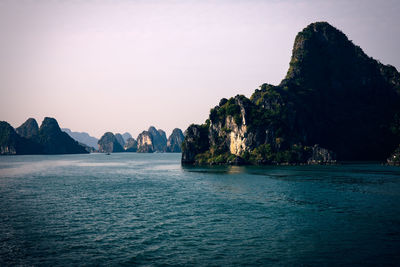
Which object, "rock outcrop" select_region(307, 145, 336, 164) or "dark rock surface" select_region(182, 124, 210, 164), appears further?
"dark rock surface" select_region(182, 124, 210, 164)

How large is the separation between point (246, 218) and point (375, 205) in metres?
23.1

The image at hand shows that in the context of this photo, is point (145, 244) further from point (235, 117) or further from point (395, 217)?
point (235, 117)

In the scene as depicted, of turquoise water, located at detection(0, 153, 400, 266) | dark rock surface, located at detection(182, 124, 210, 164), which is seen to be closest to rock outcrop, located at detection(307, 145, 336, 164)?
dark rock surface, located at detection(182, 124, 210, 164)

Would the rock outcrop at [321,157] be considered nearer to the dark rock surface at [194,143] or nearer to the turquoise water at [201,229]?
the dark rock surface at [194,143]

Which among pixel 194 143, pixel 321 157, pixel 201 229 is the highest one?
pixel 194 143

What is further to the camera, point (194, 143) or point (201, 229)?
point (194, 143)

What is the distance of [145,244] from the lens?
31016 mm

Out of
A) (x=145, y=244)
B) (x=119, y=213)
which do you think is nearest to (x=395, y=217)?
(x=145, y=244)

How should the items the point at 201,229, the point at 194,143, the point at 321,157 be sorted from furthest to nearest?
1. the point at 194,143
2. the point at 321,157
3. the point at 201,229

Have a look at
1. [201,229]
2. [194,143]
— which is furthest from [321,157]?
[201,229]

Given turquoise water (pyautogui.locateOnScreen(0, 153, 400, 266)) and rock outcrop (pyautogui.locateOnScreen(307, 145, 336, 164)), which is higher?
rock outcrop (pyautogui.locateOnScreen(307, 145, 336, 164))

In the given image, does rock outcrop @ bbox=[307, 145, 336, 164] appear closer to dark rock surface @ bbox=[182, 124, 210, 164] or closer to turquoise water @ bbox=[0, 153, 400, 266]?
dark rock surface @ bbox=[182, 124, 210, 164]

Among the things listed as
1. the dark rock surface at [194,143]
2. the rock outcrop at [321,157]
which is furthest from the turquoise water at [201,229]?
the dark rock surface at [194,143]

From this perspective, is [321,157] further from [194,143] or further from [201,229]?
[201,229]
